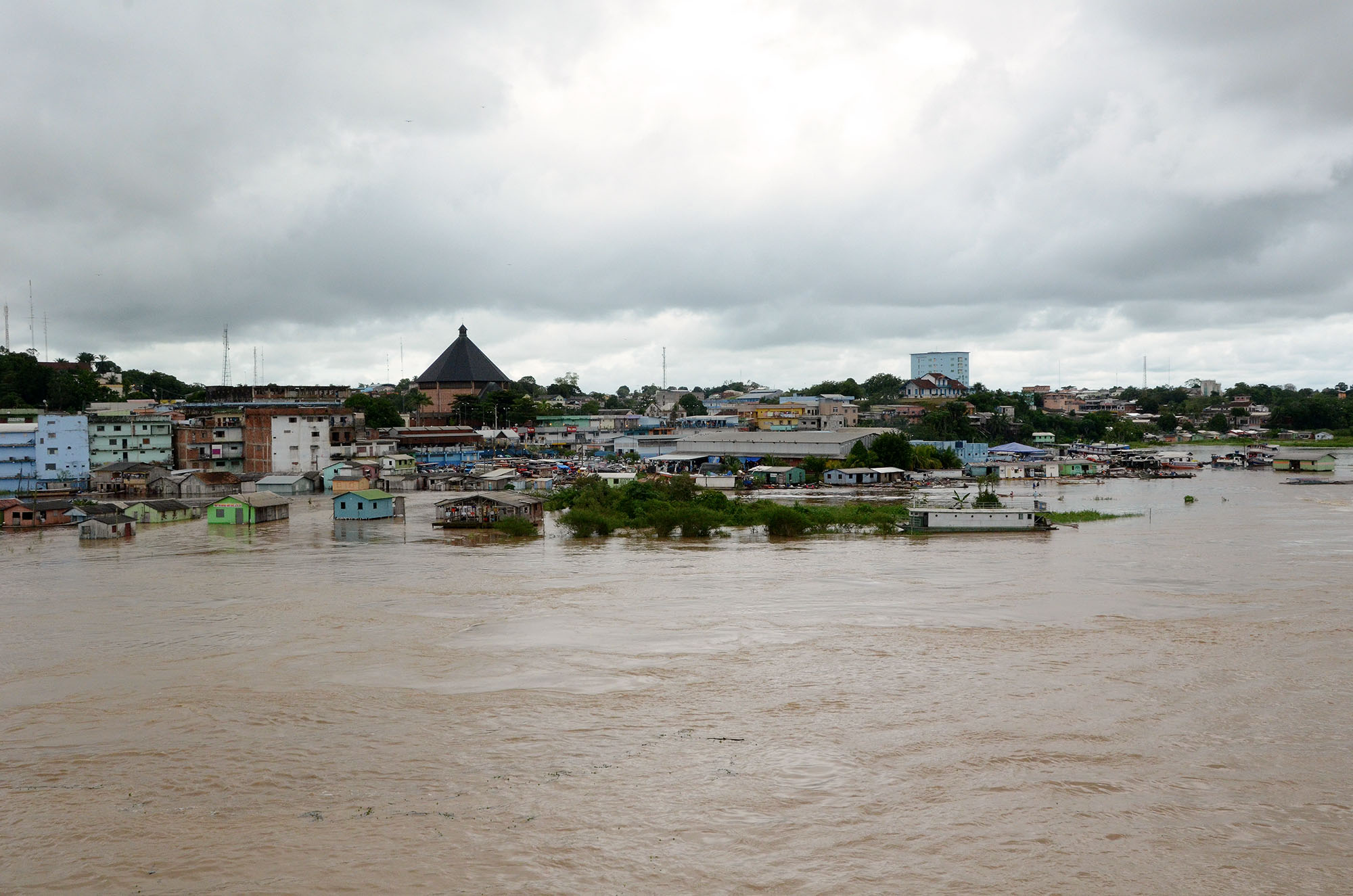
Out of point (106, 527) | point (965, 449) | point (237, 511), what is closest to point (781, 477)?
point (965, 449)

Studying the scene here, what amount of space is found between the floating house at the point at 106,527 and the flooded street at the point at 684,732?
13.8 feet

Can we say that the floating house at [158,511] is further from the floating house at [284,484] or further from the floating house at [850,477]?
the floating house at [850,477]

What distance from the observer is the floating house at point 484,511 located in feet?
56.7

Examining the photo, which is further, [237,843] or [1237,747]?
[1237,747]

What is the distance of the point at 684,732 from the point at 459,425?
3267 centimetres

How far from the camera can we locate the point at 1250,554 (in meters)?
13.2

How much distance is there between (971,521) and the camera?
15992 millimetres

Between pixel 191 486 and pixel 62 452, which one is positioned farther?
pixel 62 452

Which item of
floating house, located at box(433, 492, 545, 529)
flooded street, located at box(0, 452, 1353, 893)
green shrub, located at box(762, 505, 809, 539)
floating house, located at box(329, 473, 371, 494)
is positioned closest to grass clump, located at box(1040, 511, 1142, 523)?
green shrub, located at box(762, 505, 809, 539)

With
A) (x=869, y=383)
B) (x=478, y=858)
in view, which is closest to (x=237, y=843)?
(x=478, y=858)

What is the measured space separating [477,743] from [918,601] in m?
5.64

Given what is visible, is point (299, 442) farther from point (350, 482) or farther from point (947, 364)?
point (947, 364)

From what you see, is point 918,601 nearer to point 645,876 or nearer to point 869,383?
point 645,876

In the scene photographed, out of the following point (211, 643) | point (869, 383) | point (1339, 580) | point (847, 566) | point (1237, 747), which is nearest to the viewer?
point (1237, 747)
